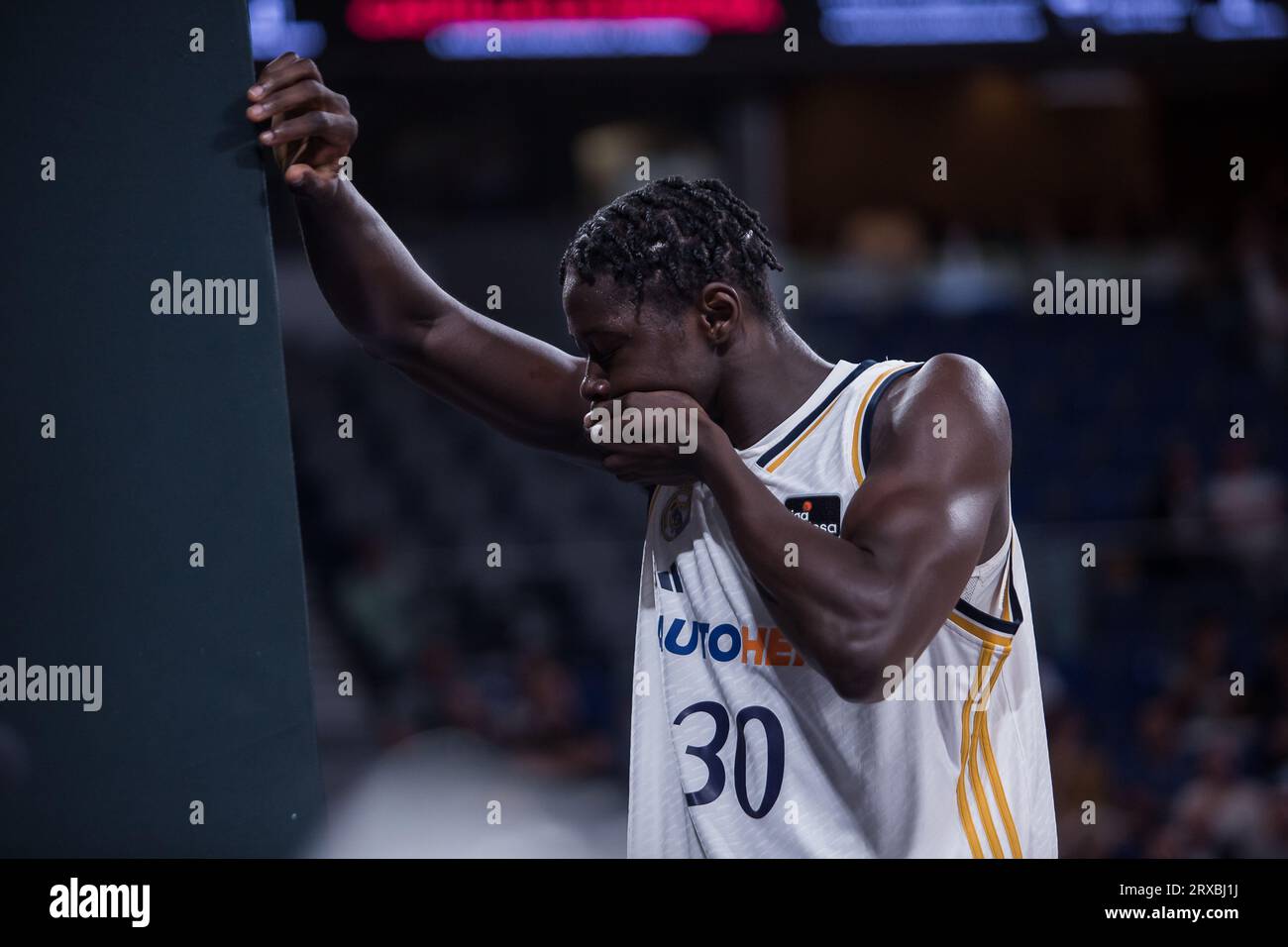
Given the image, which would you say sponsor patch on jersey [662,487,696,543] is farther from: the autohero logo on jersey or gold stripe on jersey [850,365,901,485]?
gold stripe on jersey [850,365,901,485]

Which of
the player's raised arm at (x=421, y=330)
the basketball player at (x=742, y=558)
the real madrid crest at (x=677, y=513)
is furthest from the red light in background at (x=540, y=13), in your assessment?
the real madrid crest at (x=677, y=513)

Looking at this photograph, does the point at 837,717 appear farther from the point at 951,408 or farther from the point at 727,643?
the point at 951,408

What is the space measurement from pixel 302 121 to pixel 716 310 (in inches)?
24.1

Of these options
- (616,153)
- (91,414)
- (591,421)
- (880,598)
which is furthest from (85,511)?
(616,153)

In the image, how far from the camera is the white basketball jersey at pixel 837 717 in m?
1.75

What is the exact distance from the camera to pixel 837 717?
1771mm

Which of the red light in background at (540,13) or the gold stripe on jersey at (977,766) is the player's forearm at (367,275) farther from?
the red light in background at (540,13)

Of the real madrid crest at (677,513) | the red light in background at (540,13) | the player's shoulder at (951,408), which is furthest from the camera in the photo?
the red light in background at (540,13)

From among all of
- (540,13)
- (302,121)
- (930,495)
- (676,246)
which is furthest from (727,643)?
(540,13)

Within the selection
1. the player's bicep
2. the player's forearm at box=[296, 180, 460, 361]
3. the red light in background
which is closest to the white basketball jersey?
the player's bicep

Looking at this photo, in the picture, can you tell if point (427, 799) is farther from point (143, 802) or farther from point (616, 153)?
point (616, 153)

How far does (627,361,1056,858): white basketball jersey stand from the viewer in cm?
175

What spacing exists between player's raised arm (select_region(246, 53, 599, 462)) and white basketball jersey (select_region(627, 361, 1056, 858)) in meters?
0.38
